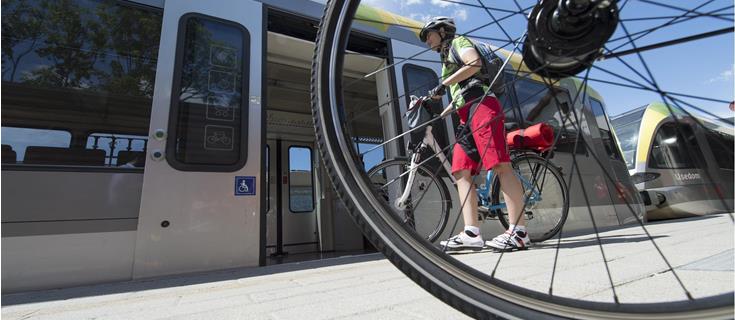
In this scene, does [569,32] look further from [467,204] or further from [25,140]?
[25,140]

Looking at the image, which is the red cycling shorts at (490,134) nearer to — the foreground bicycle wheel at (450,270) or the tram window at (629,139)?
the foreground bicycle wheel at (450,270)

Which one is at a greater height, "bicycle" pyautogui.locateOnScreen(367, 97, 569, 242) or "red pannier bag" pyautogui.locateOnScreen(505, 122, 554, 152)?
"red pannier bag" pyautogui.locateOnScreen(505, 122, 554, 152)

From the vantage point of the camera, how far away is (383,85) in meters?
3.00

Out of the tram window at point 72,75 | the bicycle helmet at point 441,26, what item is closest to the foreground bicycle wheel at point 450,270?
the bicycle helmet at point 441,26

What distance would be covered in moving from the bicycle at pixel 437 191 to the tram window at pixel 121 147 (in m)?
1.39

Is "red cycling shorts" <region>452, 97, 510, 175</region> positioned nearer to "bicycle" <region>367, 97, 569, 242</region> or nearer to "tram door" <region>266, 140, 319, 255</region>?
"bicycle" <region>367, 97, 569, 242</region>

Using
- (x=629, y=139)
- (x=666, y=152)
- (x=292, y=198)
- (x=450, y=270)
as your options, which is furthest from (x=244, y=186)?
(x=666, y=152)

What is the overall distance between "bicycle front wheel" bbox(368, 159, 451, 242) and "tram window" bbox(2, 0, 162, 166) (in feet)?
5.10

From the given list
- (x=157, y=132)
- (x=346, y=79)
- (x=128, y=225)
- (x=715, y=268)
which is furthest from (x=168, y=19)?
(x=715, y=268)

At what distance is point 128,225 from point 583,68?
212cm

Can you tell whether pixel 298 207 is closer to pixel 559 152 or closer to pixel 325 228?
pixel 325 228

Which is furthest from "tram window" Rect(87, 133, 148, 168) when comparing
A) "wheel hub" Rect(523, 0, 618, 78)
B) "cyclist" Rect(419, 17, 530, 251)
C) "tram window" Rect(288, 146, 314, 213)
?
"tram window" Rect(288, 146, 314, 213)

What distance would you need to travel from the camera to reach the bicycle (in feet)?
7.83

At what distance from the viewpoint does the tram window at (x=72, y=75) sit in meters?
1.73
